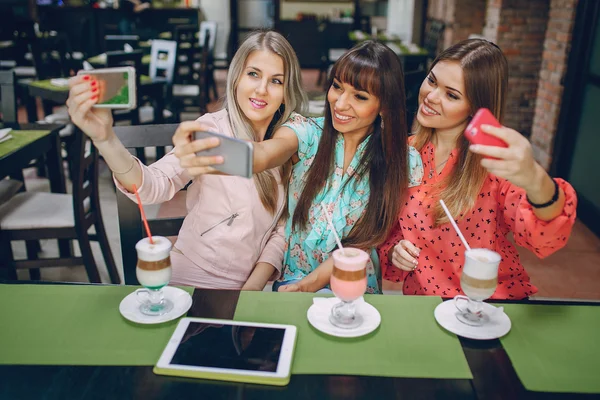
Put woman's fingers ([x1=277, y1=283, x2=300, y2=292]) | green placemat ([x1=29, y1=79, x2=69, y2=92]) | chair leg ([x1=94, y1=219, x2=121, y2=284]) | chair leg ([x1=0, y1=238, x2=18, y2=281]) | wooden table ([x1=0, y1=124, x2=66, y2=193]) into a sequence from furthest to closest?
green placemat ([x1=29, y1=79, x2=69, y2=92]), chair leg ([x1=94, y1=219, x2=121, y2=284]), wooden table ([x1=0, y1=124, x2=66, y2=193]), chair leg ([x1=0, y1=238, x2=18, y2=281]), woman's fingers ([x1=277, y1=283, x2=300, y2=292])

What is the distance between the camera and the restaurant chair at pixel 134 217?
1.79 meters

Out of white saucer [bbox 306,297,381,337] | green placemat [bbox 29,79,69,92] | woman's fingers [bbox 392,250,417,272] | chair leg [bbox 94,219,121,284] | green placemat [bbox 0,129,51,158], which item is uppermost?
green placemat [bbox 29,79,69,92]

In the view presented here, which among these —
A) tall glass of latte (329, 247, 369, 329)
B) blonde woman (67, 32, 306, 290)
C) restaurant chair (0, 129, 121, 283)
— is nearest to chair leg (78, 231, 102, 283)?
restaurant chair (0, 129, 121, 283)

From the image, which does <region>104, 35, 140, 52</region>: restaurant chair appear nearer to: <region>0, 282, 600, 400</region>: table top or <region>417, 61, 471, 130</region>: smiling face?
<region>417, 61, 471, 130</region>: smiling face

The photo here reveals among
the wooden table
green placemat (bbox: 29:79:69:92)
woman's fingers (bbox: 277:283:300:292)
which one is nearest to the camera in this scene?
woman's fingers (bbox: 277:283:300:292)

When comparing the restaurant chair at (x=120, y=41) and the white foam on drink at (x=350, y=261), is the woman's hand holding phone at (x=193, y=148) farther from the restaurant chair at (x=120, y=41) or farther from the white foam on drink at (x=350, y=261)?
the restaurant chair at (x=120, y=41)

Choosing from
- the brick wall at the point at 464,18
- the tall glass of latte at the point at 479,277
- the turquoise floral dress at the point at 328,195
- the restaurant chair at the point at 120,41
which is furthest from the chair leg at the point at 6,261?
the brick wall at the point at 464,18

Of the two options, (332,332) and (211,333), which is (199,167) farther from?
(332,332)

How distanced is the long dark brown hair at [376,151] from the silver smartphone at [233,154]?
0.51m

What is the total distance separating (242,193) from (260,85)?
34 centimetres

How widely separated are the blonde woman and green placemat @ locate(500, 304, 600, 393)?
78 centimetres

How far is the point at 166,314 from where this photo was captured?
4.10 ft

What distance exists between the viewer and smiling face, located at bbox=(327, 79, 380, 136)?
1.58 meters

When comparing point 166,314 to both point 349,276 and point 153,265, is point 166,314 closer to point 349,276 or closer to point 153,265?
point 153,265
